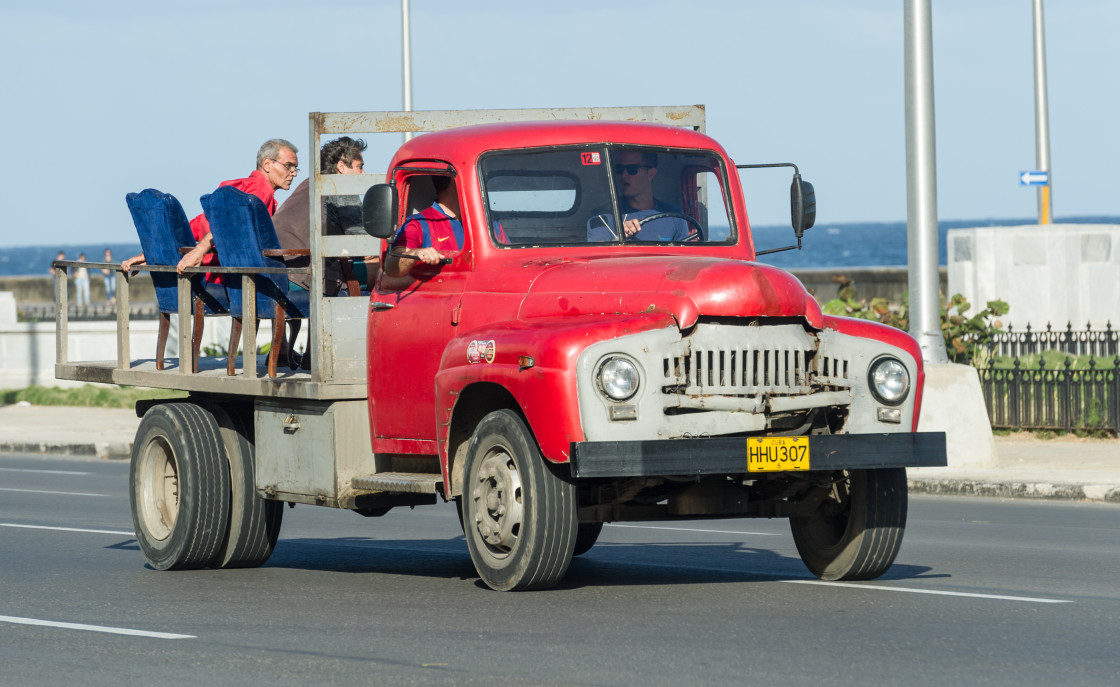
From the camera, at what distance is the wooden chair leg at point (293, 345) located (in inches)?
429

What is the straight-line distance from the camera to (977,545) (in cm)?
1170

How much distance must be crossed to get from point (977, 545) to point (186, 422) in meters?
5.00

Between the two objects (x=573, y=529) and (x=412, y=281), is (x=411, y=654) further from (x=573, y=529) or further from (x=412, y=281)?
(x=412, y=281)

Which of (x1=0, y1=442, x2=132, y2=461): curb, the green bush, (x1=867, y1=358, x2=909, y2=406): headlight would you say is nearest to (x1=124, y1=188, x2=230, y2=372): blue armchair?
(x1=867, y1=358, x2=909, y2=406): headlight

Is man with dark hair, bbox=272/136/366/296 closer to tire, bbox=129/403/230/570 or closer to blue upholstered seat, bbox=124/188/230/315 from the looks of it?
blue upholstered seat, bbox=124/188/230/315

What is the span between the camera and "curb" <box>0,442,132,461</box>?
2230 cm

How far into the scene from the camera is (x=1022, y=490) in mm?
15664

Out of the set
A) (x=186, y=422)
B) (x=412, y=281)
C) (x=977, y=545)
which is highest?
(x=412, y=281)

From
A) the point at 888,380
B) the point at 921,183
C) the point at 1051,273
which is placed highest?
the point at 921,183

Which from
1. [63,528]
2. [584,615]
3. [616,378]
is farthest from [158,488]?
[616,378]

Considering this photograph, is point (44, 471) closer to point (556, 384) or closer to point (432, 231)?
point (432, 231)

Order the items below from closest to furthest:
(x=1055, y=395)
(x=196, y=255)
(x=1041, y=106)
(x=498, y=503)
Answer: (x=498, y=503)
(x=196, y=255)
(x=1055, y=395)
(x=1041, y=106)

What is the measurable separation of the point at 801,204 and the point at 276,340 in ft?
10.1

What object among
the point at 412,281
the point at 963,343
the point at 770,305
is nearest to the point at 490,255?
the point at 412,281
